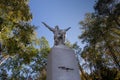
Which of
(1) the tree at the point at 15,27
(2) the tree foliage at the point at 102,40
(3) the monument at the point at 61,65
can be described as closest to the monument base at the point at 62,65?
(3) the monument at the point at 61,65

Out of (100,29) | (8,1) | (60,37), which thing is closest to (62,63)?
(60,37)

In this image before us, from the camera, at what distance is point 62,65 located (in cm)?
722

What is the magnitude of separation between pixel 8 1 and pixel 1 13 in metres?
0.85

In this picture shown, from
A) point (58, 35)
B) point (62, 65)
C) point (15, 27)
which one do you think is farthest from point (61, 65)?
point (15, 27)

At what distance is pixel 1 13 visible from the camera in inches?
424

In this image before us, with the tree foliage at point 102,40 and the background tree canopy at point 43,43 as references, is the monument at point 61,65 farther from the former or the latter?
the tree foliage at point 102,40

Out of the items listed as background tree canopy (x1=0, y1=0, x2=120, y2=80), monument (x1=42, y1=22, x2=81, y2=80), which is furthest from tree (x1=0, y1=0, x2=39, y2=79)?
monument (x1=42, y1=22, x2=81, y2=80)

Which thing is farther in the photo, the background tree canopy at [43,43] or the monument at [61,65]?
the background tree canopy at [43,43]

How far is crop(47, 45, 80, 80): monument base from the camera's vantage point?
6.91 metres

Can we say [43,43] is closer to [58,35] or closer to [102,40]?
[102,40]

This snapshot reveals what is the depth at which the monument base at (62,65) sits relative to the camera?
691 centimetres

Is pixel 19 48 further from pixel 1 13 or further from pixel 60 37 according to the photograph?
pixel 60 37

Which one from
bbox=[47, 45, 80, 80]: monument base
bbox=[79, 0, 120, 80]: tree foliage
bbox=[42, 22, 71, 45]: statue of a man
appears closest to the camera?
bbox=[47, 45, 80, 80]: monument base

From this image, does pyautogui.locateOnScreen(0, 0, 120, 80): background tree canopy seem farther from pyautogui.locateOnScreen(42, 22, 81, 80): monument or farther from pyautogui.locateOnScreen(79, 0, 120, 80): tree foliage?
pyautogui.locateOnScreen(42, 22, 81, 80): monument
